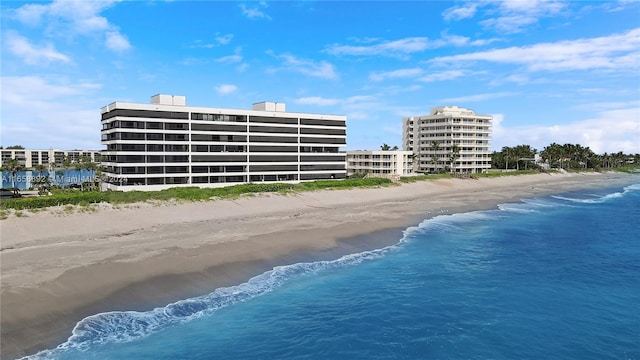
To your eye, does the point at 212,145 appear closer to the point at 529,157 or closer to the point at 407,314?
the point at 407,314

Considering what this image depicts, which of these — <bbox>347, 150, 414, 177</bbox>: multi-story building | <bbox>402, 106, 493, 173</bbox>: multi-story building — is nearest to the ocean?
<bbox>347, 150, 414, 177</bbox>: multi-story building

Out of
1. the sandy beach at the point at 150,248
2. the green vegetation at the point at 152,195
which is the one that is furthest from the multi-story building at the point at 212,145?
the sandy beach at the point at 150,248

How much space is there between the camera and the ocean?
2089cm

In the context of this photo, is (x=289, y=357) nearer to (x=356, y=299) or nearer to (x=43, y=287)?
(x=356, y=299)

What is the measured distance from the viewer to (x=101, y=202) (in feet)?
176

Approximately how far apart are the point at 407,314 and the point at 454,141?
135721mm

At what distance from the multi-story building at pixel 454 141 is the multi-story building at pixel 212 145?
204ft

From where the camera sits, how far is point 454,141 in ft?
499

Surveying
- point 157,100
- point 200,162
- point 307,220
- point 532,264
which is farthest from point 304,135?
point 532,264

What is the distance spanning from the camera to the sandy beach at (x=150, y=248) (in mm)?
24266

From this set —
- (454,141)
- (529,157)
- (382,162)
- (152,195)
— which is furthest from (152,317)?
(529,157)

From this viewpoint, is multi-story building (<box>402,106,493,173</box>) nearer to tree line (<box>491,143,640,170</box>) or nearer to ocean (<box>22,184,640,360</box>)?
tree line (<box>491,143,640,170</box>)

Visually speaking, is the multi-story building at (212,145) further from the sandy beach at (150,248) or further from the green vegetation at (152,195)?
the sandy beach at (150,248)

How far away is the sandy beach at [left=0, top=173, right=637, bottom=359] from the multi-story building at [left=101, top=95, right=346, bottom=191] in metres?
20.5
